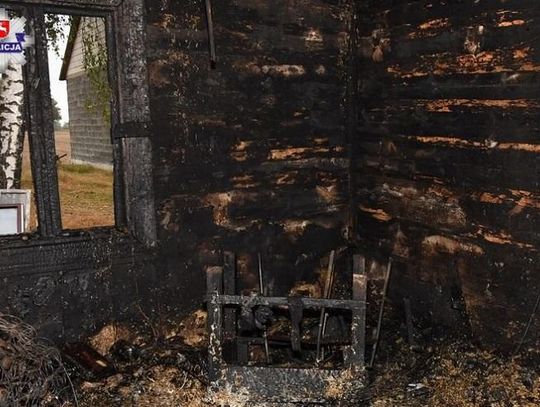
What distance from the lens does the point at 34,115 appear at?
386 centimetres

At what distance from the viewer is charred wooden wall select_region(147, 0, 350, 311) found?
439cm

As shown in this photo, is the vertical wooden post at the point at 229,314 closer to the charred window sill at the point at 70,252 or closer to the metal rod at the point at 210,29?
the charred window sill at the point at 70,252

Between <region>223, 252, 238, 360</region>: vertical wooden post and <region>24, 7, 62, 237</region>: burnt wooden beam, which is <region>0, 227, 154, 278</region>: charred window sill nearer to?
<region>24, 7, 62, 237</region>: burnt wooden beam

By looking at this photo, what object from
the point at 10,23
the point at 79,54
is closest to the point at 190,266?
the point at 10,23

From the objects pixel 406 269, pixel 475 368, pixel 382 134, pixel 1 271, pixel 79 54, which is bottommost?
pixel 475 368

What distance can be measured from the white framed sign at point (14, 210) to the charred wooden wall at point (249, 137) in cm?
117

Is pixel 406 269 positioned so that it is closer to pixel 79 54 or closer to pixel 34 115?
pixel 34 115

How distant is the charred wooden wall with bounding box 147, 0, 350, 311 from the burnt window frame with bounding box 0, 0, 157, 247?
13 centimetres

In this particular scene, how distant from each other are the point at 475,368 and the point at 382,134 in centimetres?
239

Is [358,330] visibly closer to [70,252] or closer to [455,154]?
[455,154]

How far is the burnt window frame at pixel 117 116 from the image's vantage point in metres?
3.84

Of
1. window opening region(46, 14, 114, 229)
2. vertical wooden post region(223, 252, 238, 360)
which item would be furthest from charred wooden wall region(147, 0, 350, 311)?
window opening region(46, 14, 114, 229)

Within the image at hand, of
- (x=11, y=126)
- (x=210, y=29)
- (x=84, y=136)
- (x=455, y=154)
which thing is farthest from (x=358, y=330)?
(x=84, y=136)

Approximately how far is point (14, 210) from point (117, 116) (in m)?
1.23
